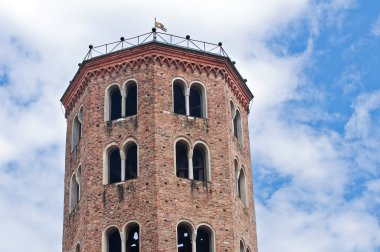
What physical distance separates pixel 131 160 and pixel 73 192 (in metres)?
3.57

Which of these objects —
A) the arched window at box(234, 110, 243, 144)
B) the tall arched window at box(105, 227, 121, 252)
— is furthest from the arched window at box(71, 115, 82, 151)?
the arched window at box(234, 110, 243, 144)

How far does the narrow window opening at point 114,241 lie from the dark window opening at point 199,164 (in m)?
4.58

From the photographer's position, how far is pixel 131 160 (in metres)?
47.1

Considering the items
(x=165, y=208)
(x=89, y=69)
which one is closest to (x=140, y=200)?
(x=165, y=208)

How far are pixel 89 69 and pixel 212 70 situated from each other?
5976mm

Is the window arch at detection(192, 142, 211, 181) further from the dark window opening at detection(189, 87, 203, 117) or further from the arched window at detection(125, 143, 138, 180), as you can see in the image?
the arched window at detection(125, 143, 138, 180)

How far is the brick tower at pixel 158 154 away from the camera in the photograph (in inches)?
1766

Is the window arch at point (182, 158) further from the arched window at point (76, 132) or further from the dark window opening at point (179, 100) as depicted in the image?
the arched window at point (76, 132)

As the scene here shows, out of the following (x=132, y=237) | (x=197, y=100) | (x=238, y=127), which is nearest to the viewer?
(x=132, y=237)

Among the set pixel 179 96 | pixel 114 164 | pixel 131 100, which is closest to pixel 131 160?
pixel 114 164

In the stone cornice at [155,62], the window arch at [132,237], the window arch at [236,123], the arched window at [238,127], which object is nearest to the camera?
the window arch at [132,237]

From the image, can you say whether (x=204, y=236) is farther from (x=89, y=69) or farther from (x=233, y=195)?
(x=89, y=69)

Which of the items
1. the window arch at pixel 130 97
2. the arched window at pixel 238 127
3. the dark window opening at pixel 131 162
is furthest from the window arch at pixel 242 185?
the window arch at pixel 130 97

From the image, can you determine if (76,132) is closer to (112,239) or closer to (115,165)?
(115,165)
